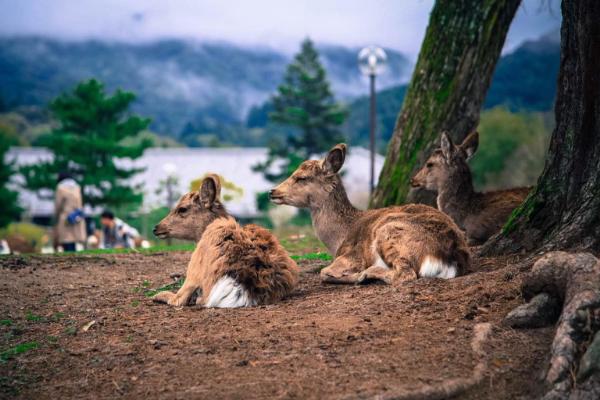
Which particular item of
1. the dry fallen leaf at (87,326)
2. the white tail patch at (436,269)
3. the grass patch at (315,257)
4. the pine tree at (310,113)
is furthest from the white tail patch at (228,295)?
the pine tree at (310,113)

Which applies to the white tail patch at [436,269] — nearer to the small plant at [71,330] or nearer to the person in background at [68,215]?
the small plant at [71,330]

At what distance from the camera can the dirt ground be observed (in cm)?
502

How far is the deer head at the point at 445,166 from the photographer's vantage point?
36.2 feet

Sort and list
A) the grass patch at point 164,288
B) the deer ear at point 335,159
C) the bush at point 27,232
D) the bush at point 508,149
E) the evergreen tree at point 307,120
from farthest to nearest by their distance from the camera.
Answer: the bush at point 508,149
the evergreen tree at point 307,120
the bush at point 27,232
the deer ear at point 335,159
the grass patch at point 164,288

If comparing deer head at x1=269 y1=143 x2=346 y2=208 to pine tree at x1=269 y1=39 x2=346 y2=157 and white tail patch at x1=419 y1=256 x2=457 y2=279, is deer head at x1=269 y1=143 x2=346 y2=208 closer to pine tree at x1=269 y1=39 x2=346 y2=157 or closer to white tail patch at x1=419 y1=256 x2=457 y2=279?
white tail patch at x1=419 y1=256 x2=457 y2=279

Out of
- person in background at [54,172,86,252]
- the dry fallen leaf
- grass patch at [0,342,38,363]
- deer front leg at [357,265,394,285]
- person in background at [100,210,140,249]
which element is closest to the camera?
grass patch at [0,342,38,363]

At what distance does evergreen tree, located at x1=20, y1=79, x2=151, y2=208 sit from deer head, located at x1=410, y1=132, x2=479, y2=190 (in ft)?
82.4

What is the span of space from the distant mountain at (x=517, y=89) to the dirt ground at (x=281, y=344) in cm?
6624

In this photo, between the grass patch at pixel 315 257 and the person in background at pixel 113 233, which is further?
the person in background at pixel 113 233

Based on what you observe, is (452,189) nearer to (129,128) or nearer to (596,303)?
(596,303)

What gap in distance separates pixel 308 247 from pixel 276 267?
18.0 ft

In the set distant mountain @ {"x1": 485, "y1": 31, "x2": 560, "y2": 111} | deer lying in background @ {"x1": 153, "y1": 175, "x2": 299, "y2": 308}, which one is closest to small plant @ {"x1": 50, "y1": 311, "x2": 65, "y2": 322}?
deer lying in background @ {"x1": 153, "y1": 175, "x2": 299, "y2": 308}

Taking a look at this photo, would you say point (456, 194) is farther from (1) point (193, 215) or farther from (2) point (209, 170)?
(2) point (209, 170)

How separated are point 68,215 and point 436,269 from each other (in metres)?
12.2
